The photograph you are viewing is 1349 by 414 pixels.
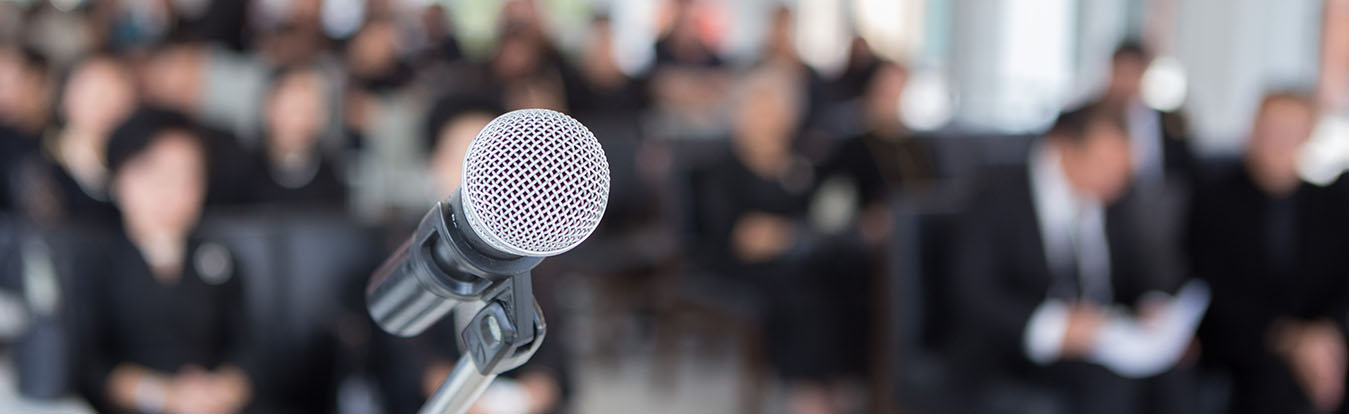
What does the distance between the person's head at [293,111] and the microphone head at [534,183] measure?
2893 mm

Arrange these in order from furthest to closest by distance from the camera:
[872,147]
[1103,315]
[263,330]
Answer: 1. [872,147]
2. [1103,315]
3. [263,330]

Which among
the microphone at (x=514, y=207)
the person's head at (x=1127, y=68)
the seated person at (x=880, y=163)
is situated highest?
the microphone at (x=514, y=207)

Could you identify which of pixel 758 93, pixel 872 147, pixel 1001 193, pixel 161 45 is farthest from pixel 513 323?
pixel 161 45

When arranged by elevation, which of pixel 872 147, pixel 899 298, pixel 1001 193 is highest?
pixel 1001 193

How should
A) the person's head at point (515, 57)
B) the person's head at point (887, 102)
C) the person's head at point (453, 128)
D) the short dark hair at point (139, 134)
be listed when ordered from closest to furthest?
the person's head at point (453, 128) < the short dark hair at point (139, 134) < the person's head at point (887, 102) < the person's head at point (515, 57)

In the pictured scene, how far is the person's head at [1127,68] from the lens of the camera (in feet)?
11.6

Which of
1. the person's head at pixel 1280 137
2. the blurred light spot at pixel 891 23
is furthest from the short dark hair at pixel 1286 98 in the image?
the blurred light spot at pixel 891 23

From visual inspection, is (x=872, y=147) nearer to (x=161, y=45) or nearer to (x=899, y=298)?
(x=899, y=298)

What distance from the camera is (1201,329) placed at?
273cm

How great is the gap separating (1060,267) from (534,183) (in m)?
2.11

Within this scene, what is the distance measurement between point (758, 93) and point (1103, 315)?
4.70 feet

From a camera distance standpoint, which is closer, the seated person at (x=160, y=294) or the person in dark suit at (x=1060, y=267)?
the seated person at (x=160, y=294)

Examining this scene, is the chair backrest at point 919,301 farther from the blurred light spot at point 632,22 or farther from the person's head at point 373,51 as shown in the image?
the blurred light spot at point 632,22

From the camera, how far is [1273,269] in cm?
264
